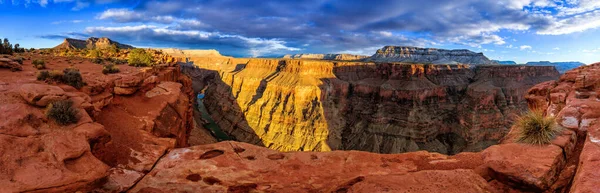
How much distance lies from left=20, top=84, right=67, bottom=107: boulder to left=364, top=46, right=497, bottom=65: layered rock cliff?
133m

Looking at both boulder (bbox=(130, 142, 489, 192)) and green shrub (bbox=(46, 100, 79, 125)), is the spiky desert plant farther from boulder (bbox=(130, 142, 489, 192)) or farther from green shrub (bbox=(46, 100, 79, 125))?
green shrub (bbox=(46, 100, 79, 125))

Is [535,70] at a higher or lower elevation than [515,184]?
higher

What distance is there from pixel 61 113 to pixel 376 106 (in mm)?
51880

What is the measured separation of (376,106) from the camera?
55250mm

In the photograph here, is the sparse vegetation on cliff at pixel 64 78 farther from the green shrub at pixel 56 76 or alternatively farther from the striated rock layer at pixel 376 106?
the striated rock layer at pixel 376 106

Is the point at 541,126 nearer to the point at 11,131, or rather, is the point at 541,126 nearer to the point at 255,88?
the point at 11,131

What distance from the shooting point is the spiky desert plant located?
23.9ft

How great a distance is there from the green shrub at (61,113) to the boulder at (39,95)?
395 mm

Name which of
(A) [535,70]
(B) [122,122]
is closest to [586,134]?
(B) [122,122]

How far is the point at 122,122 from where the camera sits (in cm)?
1091

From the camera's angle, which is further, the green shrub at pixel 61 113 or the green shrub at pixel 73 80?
the green shrub at pixel 73 80

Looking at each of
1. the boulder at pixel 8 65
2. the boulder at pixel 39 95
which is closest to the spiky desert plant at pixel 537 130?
the boulder at pixel 39 95

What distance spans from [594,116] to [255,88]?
198 ft

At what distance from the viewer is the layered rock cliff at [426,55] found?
429 ft
